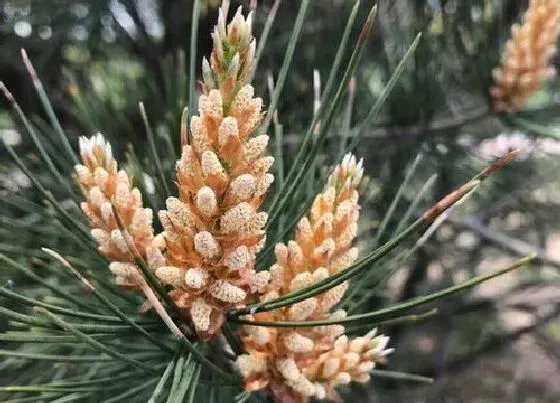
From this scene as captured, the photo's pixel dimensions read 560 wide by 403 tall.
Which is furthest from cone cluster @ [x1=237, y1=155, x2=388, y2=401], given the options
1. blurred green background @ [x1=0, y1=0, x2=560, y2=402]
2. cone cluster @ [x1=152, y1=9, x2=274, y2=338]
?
blurred green background @ [x1=0, y1=0, x2=560, y2=402]

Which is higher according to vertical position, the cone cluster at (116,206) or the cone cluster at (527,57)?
the cone cluster at (527,57)

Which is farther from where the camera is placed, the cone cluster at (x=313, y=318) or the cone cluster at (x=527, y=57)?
the cone cluster at (x=527, y=57)

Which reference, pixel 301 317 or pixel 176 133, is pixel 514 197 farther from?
pixel 301 317

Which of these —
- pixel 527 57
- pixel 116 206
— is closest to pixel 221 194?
pixel 116 206

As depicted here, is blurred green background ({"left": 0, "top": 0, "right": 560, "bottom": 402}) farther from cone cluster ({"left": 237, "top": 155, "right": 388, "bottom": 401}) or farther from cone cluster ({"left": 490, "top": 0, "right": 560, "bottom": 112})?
cone cluster ({"left": 237, "top": 155, "right": 388, "bottom": 401})

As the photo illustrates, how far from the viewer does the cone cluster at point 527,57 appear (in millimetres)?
706

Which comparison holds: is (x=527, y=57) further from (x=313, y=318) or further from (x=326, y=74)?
(x=313, y=318)

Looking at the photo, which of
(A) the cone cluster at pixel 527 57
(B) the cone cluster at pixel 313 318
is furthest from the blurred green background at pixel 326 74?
(B) the cone cluster at pixel 313 318

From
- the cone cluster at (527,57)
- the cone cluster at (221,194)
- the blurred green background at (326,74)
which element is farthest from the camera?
the blurred green background at (326,74)

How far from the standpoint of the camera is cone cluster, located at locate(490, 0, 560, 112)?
706 millimetres

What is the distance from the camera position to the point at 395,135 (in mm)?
912

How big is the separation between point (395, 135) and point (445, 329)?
61 cm

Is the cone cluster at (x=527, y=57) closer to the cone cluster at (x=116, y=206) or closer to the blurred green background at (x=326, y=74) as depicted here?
the blurred green background at (x=326, y=74)

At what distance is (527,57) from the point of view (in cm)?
75
